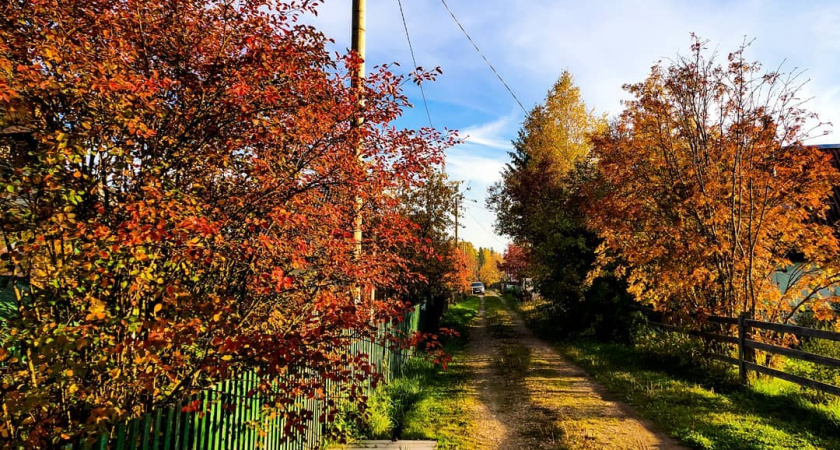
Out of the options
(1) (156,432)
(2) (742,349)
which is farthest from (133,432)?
(2) (742,349)

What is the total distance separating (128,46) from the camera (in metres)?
2.93

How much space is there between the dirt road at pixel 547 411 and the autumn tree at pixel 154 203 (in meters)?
4.02

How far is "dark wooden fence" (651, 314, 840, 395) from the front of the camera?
21.5ft

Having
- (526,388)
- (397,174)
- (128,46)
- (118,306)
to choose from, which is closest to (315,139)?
(397,174)

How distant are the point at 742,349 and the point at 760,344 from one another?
48cm

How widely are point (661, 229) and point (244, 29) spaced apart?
9555 millimetres

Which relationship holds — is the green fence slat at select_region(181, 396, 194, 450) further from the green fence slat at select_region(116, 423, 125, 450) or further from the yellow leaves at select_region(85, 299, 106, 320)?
the yellow leaves at select_region(85, 299, 106, 320)

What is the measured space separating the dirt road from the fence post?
2.74 metres

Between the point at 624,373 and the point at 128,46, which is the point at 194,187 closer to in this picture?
the point at 128,46

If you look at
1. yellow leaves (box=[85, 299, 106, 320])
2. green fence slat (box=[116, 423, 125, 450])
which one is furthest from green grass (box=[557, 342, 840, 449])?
yellow leaves (box=[85, 299, 106, 320])

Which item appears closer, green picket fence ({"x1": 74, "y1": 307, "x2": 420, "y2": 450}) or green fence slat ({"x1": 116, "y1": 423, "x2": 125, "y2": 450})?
green fence slat ({"x1": 116, "y1": 423, "x2": 125, "y2": 450})

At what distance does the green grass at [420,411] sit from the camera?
6.27 metres

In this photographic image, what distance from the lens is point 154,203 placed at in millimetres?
2797

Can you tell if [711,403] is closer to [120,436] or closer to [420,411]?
[420,411]
